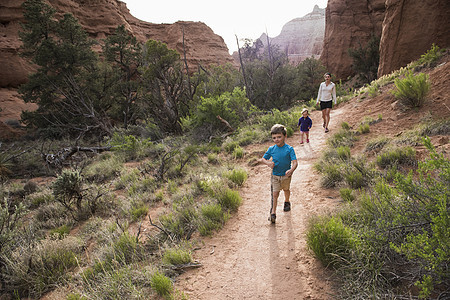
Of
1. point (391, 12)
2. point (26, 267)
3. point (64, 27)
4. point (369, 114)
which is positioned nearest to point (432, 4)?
point (391, 12)

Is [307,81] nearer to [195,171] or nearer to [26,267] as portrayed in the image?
[195,171]

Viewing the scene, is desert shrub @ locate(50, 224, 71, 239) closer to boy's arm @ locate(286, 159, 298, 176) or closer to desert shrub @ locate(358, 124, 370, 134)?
boy's arm @ locate(286, 159, 298, 176)

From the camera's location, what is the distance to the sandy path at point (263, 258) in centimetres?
206

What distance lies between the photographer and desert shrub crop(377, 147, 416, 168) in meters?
3.38

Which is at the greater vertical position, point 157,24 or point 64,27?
point 157,24

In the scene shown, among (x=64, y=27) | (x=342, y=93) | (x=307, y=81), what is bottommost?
(x=342, y=93)

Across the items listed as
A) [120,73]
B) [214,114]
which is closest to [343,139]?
[214,114]

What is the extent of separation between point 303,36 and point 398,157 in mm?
90683

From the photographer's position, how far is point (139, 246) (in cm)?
309

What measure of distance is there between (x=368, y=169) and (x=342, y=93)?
14336 mm

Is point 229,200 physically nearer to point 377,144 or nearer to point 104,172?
point 377,144

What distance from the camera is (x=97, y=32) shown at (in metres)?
28.2

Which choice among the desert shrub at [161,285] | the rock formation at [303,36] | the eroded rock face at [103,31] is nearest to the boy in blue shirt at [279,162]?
the desert shrub at [161,285]

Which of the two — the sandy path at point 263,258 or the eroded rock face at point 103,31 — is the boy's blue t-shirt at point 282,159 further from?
the eroded rock face at point 103,31
